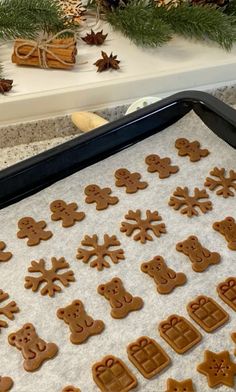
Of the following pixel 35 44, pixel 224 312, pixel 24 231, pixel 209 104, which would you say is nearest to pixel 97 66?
pixel 35 44

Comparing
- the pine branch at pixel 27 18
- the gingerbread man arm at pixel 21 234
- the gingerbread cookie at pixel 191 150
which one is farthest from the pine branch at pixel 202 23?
the gingerbread man arm at pixel 21 234

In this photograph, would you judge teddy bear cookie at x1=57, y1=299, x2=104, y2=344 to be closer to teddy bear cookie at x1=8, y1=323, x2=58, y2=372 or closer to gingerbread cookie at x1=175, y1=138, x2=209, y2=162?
teddy bear cookie at x1=8, y1=323, x2=58, y2=372

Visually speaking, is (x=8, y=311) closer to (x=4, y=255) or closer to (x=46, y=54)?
(x=4, y=255)

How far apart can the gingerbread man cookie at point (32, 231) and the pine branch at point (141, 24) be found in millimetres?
420

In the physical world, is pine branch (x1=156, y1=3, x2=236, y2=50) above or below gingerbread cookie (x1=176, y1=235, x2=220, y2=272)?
above

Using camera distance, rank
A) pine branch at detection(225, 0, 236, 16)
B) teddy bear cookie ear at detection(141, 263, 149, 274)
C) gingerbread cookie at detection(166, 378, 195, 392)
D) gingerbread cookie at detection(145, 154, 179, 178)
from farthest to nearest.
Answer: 1. pine branch at detection(225, 0, 236, 16)
2. gingerbread cookie at detection(145, 154, 179, 178)
3. teddy bear cookie ear at detection(141, 263, 149, 274)
4. gingerbread cookie at detection(166, 378, 195, 392)

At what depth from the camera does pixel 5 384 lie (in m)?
0.54

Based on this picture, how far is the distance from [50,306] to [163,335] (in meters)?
0.12

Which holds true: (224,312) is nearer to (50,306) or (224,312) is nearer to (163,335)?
(163,335)

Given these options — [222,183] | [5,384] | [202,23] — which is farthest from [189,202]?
[202,23]

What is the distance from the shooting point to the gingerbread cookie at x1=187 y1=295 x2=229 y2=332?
59 centimetres

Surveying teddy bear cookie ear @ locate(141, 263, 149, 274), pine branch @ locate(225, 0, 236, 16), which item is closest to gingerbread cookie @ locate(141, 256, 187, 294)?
teddy bear cookie ear @ locate(141, 263, 149, 274)

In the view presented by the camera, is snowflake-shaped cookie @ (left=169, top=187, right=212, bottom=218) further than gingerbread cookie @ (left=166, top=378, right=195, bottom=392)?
Yes

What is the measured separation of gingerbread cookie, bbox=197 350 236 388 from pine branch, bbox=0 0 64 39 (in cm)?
62
